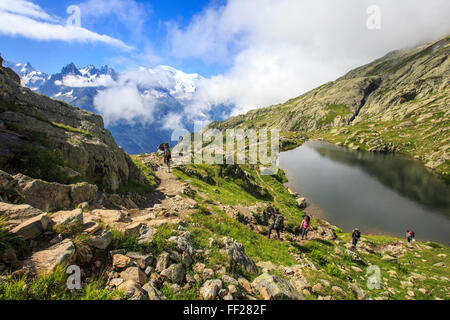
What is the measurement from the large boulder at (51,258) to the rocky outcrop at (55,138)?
8.69 metres

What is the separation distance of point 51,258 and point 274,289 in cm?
784

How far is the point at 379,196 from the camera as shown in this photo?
61688 millimetres

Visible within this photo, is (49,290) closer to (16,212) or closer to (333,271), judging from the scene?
(16,212)

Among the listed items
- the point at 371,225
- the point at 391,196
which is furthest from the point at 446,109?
the point at 371,225

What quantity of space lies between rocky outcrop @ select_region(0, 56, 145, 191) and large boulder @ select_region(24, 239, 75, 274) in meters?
8.69

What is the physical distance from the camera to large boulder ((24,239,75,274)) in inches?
211

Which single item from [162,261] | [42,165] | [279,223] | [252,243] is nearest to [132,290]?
[162,261]

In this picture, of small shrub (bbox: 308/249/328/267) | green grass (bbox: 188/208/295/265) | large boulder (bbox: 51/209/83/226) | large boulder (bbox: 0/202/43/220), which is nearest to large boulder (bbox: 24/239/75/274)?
large boulder (bbox: 51/209/83/226)

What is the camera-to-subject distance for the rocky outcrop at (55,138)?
12.5 metres

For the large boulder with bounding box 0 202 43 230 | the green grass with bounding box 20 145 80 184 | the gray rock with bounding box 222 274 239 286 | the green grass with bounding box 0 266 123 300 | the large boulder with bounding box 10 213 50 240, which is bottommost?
the gray rock with bounding box 222 274 239 286

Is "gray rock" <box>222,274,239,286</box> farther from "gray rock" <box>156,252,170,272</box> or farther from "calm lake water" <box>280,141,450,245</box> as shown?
"calm lake water" <box>280,141,450,245</box>

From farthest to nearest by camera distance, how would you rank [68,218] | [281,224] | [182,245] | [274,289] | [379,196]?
[379,196], [281,224], [182,245], [274,289], [68,218]

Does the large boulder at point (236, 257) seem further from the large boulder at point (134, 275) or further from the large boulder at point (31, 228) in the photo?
the large boulder at point (31, 228)
